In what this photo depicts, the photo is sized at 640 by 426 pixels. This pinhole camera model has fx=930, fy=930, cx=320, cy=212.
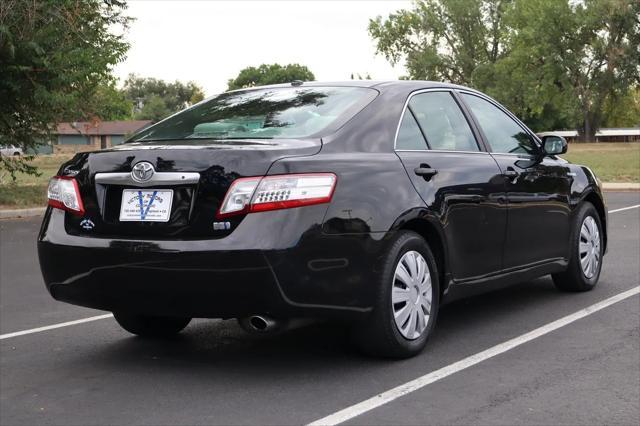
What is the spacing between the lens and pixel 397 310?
17.1 ft

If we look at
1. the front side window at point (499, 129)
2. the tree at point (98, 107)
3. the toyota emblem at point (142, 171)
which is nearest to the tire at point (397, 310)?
the toyota emblem at point (142, 171)

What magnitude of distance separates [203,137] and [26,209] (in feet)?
43.6

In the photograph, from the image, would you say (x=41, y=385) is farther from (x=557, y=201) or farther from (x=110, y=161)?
(x=557, y=201)

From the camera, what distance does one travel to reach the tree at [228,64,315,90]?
135750 mm

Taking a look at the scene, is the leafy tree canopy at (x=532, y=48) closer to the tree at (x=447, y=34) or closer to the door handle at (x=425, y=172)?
the tree at (x=447, y=34)

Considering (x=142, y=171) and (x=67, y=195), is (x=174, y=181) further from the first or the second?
(x=67, y=195)

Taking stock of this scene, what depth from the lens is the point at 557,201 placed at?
278 inches

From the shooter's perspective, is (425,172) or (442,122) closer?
(425,172)

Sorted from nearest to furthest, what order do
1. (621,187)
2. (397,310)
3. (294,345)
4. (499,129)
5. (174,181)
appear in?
(174,181) < (397,310) < (294,345) < (499,129) < (621,187)

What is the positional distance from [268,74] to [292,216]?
441ft

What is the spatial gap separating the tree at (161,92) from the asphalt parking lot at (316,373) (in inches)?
5457

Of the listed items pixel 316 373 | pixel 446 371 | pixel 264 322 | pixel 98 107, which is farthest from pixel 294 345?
pixel 98 107

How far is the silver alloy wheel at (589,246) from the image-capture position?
7.48m

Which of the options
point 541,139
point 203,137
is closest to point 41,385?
point 203,137
